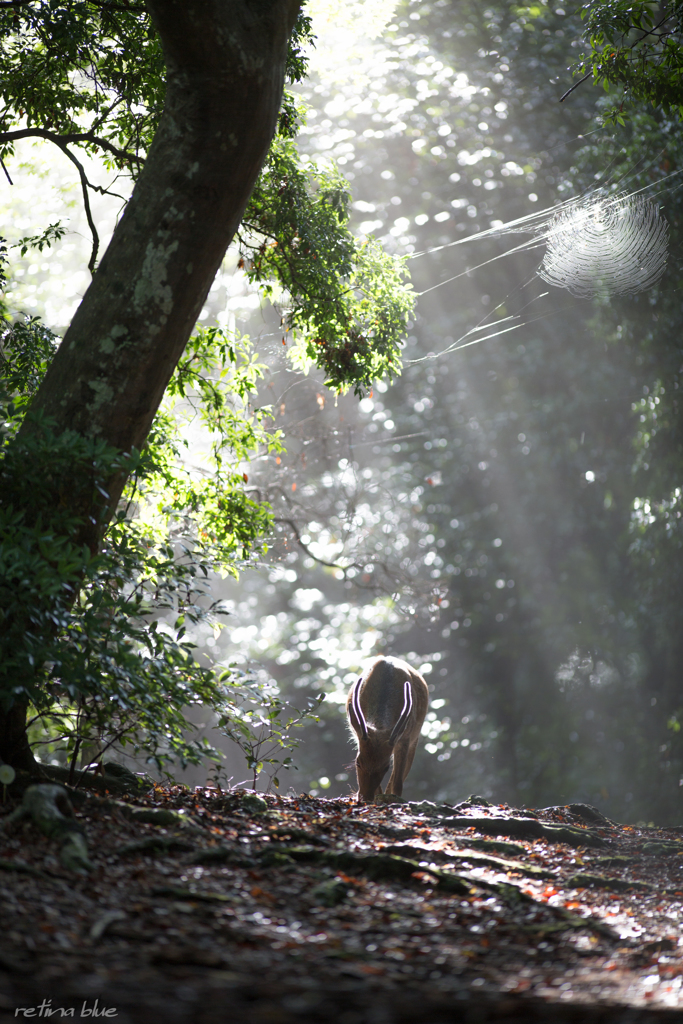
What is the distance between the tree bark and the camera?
171 inches

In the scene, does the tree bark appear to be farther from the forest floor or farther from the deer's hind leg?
the deer's hind leg

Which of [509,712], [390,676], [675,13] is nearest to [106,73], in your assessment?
[675,13]

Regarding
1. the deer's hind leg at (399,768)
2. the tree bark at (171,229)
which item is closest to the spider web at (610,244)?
the deer's hind leg at (399,768)

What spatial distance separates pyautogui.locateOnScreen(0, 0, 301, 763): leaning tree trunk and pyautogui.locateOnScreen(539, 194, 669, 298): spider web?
27.0 ft

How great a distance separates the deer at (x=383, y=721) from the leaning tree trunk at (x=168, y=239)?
14.1 feet

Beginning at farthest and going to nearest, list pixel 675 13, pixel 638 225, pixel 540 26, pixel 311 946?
pixel 540 26 < pixel 638 225 < pixel 675 13 < pixel 311 946

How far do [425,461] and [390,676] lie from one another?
10368 millimetres

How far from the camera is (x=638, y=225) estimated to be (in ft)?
37.8

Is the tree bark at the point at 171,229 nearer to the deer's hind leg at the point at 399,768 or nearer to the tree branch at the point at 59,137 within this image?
the tree branch at the point at 59,137

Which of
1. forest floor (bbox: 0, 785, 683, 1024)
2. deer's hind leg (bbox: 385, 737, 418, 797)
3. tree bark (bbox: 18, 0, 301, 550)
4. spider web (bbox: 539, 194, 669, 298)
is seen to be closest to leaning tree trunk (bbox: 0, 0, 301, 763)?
tree bark (bbox: 18, 0, 301, 550)

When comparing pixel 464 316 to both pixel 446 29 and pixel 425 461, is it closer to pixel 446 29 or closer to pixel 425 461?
pixel 425 461

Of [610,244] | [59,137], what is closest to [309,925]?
[59,137]

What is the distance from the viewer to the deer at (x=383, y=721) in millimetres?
8070

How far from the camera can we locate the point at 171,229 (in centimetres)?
443
